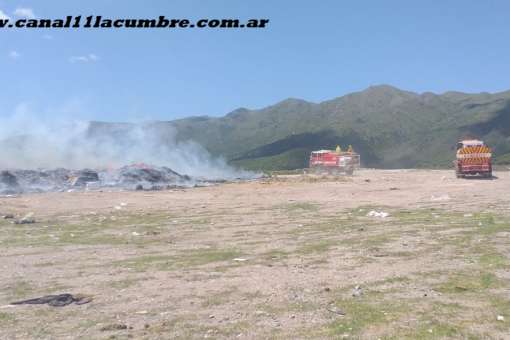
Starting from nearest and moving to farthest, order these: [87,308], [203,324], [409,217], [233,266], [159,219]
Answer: [203,324]
[87,308]
[233,266]
[409,217]
[159,219]

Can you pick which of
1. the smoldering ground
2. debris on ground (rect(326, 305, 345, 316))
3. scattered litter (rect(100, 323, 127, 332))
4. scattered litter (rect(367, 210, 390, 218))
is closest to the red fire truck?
the smoldering ground

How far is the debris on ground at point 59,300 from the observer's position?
859cm

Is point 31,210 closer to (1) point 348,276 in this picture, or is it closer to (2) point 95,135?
(1) point 348,276

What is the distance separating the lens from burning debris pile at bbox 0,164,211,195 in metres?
37.7

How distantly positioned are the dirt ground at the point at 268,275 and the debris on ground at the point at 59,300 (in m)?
0.16

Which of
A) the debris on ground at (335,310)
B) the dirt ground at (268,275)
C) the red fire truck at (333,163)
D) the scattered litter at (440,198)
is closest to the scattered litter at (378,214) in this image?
the dirt ground at (268,275)

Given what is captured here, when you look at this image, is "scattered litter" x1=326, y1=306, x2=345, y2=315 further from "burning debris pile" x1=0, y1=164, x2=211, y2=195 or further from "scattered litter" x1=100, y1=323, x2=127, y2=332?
"burning debris pile" x1=0, y1=164, x2=211, y2=195

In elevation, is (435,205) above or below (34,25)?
below

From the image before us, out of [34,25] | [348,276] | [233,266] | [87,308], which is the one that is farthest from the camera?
[34,25]

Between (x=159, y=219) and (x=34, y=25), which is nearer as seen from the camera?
(x=159, y=219)

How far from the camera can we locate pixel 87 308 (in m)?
8.29

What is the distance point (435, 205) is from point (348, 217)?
15.2 feet

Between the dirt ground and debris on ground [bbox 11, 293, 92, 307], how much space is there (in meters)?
0.16

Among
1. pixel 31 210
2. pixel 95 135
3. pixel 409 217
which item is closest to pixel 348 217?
pixel 409 217
